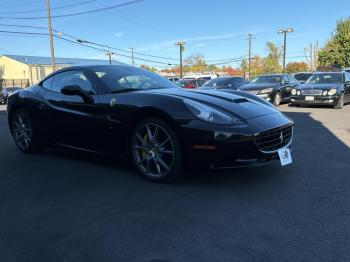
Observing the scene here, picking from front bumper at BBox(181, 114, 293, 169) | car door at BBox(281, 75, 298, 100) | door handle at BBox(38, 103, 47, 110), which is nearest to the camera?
front bumper at BBox(181, 114, 293, 169)

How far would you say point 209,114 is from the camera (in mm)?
3885

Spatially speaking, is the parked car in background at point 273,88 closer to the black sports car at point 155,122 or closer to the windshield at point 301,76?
the windshield at point 301,76

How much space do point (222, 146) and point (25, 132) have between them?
11.6 feet

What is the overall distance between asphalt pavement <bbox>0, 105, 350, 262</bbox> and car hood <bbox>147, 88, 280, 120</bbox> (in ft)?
2.34

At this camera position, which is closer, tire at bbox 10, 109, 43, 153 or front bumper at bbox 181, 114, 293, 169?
front bumper at bbox 181, 114, 293, 169

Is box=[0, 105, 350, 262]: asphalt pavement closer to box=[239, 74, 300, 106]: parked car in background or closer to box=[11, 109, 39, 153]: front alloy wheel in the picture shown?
box=[11, 109, 39, 153]: front alloy wheel

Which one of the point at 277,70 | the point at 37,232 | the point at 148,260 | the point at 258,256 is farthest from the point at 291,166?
the point at 277,70

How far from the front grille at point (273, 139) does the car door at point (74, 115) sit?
74.9 inches

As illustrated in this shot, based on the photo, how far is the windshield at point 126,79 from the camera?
4.73 m

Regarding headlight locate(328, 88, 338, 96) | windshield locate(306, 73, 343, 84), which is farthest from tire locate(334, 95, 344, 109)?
windshield locate(306, 73, 343, 84)

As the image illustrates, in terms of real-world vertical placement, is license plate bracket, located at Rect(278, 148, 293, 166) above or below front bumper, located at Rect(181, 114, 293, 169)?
below

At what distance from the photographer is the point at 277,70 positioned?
7562 cm

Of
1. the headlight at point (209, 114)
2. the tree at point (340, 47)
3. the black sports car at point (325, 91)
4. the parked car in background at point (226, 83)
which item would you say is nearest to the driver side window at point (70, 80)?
the headlight at point (209, 114)

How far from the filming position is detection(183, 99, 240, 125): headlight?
3.83 m
